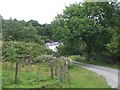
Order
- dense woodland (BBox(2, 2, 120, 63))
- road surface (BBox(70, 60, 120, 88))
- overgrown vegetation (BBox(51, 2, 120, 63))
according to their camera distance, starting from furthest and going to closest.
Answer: overgrown vegetation (BBox(51, 2, 120, 63)) < dense woodland (BBox(2, 2, 120, 63)) < road surface (BBox(70, 60, 120, 88))

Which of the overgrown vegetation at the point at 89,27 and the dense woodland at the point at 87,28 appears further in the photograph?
the overgrown vegetation at the point at 89,27

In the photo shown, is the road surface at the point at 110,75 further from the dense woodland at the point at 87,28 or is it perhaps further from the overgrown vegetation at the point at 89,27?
the overgrown vegetation at the point at 89,27

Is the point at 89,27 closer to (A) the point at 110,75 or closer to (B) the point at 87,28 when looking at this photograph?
(B) the point at 87,28

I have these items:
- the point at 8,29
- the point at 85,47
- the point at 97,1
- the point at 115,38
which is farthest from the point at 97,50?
the point at 8,29

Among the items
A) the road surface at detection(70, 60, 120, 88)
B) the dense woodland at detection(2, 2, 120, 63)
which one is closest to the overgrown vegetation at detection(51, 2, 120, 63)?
the dense woodland at detection(2, 2, 120, 63)

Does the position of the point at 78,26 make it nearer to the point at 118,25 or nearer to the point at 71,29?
the point at 71,29

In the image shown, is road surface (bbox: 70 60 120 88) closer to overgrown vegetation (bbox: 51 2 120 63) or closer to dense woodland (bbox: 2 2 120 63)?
dense woodland (bbox: 2 2 120 63)

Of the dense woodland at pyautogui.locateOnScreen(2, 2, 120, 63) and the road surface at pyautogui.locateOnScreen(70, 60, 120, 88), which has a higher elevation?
the dense woodland at pyautogui.locateOnScreen(2, 2, 120, 63)

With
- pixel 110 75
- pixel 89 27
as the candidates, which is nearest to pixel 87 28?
pixel 89 27

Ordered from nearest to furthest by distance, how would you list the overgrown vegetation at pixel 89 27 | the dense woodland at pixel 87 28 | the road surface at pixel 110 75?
the road surface at pixel 110 75, the dense woodland at pixel 87 28, the overgrown vegetation at pixel 89 27

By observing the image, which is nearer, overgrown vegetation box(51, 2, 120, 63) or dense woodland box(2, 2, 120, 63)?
dense woodland box(2, 2, 120, 63)

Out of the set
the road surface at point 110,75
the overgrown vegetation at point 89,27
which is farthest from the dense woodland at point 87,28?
the road surface at point 110,75

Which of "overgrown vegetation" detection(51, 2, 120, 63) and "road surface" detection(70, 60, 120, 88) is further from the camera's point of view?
"overgrown vegetation" detection(51, 2, 120, 63)

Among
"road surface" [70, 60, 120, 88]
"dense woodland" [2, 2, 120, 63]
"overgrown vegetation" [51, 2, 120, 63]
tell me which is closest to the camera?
"road surface" [70, 60, 120, 88]
